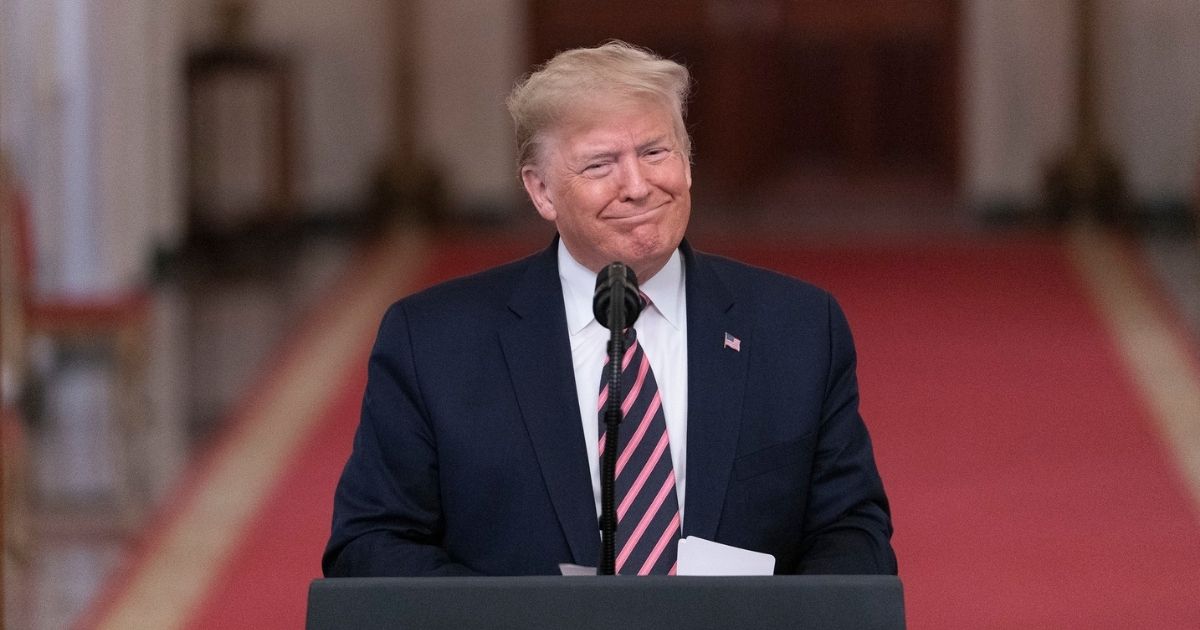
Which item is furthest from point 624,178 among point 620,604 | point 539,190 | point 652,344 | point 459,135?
point 459,135

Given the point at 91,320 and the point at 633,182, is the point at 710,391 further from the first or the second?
the point at 91,320

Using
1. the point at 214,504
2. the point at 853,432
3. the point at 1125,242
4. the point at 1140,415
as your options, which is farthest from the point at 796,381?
the point at 1125,242

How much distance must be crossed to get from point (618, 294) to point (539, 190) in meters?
0.47

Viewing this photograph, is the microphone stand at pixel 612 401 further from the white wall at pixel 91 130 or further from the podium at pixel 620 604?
the white wall at pixel 91 130

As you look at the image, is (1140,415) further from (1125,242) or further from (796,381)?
(796,381)

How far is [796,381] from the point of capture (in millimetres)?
Result: 2416

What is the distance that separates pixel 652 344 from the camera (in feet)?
7.95

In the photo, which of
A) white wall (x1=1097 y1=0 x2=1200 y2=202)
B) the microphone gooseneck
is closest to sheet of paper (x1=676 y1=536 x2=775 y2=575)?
the microphone gooseneck

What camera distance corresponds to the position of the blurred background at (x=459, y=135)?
8586mm

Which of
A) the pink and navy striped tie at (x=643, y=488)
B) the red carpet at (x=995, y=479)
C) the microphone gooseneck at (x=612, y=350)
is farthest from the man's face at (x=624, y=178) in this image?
the red carpet at (x=995, y=479)

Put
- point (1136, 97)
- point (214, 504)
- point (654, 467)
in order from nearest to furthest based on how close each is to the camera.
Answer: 1. point (654, 467)
2. point (214, 504)
3. point (1136, 97)

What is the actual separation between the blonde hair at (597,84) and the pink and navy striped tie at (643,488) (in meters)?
0.28

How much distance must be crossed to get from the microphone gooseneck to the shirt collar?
17.7 inches

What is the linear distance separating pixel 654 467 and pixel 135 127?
730 centimetres
